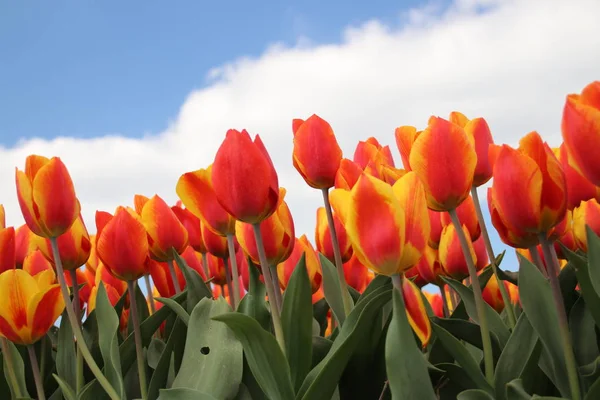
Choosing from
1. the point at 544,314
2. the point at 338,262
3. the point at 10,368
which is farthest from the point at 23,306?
the point at 544,314

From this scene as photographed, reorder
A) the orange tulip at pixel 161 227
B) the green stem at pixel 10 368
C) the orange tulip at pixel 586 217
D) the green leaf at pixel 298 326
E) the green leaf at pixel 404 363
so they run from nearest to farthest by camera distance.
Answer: the green leaf at pixel 404 363 → the green leaf at pixel 298 326 → the orange tulip at pixel 586 217 → the green stem at pixel 10 368 → the orange tulip at pixel 161 227

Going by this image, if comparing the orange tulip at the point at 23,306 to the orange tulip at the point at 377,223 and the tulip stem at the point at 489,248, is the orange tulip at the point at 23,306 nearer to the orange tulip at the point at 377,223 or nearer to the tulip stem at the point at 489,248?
the orange tulip at the point at 377,223

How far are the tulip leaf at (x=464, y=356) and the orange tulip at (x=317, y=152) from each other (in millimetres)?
435

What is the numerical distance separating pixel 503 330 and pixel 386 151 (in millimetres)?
637

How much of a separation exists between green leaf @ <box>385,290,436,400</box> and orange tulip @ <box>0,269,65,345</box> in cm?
92

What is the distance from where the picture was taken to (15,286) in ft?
5.28

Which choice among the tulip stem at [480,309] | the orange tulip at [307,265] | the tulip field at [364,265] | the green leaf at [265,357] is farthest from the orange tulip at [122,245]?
the tulip stem at [480,309]

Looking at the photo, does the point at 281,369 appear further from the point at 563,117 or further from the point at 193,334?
the point at 563,117

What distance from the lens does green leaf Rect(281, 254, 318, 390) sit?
1.30 meters

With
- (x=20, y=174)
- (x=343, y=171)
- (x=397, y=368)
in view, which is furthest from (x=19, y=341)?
Answer: (x=397, y=368)

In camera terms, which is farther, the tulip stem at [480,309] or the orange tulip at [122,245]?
the orange tulip at [122,245]

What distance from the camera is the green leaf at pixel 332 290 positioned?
62.1 inches

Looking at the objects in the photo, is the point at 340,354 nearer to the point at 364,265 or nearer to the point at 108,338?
the point at 364,265

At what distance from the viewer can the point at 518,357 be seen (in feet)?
3.94
